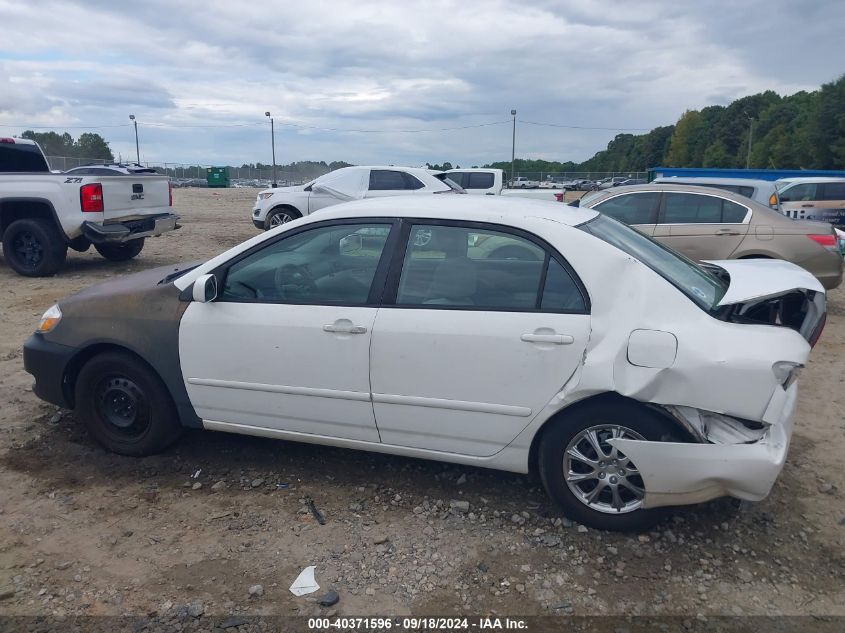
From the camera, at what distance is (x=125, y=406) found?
413 centimetres

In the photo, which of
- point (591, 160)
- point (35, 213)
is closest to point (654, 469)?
point (35, 213)

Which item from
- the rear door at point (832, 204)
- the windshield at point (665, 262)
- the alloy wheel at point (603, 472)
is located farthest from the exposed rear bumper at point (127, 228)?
the rear door at point (832, 204)

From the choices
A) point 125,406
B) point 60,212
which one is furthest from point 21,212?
point 125,406

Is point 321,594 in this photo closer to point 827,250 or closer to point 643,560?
point 643,560

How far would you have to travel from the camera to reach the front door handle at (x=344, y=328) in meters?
3.47

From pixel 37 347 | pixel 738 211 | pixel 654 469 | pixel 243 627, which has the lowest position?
pixel 243 627

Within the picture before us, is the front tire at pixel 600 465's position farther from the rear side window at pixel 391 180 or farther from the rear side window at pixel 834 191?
the rear side window at pixel 834 191

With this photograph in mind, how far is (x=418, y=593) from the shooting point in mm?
2941

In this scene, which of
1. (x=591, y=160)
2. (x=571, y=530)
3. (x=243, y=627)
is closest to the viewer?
(x=243, y=627)

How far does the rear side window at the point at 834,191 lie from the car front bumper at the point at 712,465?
1563 centimetres

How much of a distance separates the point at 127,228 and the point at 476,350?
8.23m

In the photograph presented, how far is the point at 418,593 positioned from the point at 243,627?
0.74 m

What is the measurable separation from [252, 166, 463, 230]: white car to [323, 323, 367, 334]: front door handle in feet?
35.1

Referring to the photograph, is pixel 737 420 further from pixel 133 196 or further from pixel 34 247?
pixel 34 247
